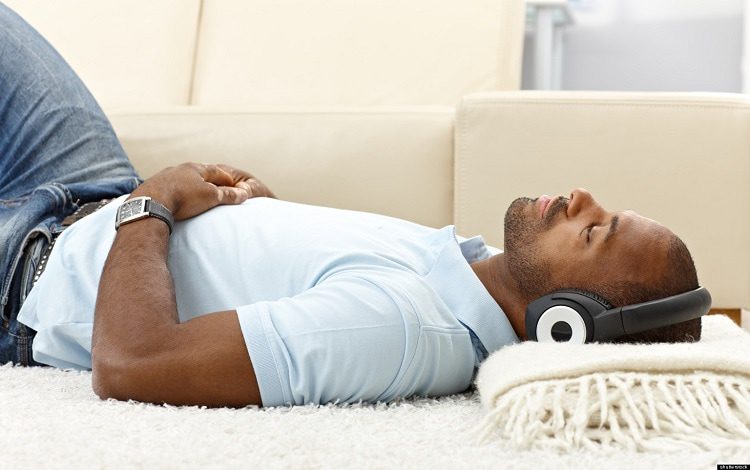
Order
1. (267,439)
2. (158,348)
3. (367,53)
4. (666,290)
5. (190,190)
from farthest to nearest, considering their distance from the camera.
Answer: (367,53), (190,190), (666,290), (158,348), (267,439)

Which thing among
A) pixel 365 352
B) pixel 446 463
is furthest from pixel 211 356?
pixel 446 463

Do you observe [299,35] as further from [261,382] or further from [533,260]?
[261,382]

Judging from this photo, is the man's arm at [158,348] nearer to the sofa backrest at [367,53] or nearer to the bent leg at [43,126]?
the bent leg at [43,126]

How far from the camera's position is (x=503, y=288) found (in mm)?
1183

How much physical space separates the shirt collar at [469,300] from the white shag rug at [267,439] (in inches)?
4.8

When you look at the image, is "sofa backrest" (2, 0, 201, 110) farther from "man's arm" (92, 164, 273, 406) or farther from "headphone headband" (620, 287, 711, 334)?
"headphone headband" (620, 287, 711, 334)

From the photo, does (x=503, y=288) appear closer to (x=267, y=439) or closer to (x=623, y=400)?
(x=623, y=400)

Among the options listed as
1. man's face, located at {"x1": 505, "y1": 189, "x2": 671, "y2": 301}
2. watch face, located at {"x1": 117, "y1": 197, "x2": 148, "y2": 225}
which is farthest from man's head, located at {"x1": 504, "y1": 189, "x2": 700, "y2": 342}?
watch face, located at {"x1": 117, "y1": 197, "x2": 148, "y2": 225}

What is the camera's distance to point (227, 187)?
142cm

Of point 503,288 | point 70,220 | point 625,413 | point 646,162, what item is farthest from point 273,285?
point 646,162

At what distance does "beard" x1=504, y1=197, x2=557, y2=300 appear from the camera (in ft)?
3.71

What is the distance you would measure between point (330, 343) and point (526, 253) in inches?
12.4

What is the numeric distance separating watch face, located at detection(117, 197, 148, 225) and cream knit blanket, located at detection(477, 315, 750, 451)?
54cm

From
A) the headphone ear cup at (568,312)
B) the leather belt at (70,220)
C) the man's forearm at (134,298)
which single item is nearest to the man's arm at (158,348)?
the man's forearm at (134,298)
